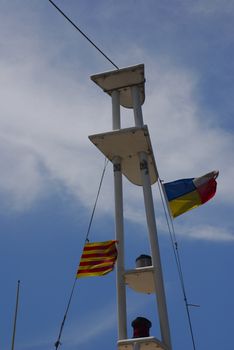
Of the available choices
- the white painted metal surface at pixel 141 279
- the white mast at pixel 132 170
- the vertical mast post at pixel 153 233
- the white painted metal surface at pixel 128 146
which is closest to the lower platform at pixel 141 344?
the white mast at pixel 132 170

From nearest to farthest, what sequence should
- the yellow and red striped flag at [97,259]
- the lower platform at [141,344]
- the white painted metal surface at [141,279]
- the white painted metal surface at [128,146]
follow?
the lower platform at [141,344] < the white painted metal surface at [141,279] < the yellow and red striped flag at [97,259] < the white painted metal surface at [128,146]

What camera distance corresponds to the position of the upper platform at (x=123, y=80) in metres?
13.1

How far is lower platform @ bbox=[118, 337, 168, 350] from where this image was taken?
30.1 ft

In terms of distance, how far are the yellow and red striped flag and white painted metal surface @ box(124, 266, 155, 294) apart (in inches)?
19.1

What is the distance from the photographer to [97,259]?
11344mm

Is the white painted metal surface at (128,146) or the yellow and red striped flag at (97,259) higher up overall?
the white painted metal surface at (128,146)

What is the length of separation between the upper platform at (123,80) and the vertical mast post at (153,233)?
0.18m

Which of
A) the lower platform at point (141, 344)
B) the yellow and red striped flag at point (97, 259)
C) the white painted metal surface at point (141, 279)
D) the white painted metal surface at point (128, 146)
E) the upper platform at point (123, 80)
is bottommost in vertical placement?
the lower platform at point (141, 344)

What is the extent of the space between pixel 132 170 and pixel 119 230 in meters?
2.00

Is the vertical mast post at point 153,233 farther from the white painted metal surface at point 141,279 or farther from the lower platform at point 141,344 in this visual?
the lower platform at point 141,344

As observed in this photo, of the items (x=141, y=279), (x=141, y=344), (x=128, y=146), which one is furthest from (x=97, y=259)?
(x=128, y=146)

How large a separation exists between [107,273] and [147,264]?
0.92 meters

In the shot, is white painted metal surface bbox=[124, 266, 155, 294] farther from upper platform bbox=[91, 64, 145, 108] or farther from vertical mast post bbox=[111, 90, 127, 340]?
upper platform bbox=[91, 64, 145, 108]

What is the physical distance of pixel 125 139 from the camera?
39.5 feet
